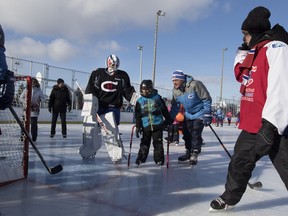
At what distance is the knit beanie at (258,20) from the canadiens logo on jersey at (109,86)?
257cm

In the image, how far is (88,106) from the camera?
4434 mm

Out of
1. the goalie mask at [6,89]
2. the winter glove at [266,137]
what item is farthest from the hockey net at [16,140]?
the winter glove at [266,137]

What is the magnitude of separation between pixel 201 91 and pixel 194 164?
1066 millimetres

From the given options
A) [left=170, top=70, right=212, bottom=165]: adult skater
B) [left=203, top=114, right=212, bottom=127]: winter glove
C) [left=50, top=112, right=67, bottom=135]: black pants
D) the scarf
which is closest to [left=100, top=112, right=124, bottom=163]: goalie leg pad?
[left=170, top=70, right=212, bottom=165]: adult skater

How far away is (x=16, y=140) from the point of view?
136 inches

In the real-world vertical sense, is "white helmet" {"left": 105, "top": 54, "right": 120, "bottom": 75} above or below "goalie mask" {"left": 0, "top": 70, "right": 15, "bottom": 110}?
above

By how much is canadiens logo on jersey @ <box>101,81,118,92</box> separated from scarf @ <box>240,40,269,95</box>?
98.0 inches

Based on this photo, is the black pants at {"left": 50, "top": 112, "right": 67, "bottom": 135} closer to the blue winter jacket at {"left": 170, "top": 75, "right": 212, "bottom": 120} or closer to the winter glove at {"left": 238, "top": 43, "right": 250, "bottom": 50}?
the blue winter jacket at {"left": 170, "top": 75, "right": 212, "bottom": 120}

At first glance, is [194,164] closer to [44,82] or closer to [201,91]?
[201,91]

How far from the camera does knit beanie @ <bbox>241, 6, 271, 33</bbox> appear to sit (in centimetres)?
227

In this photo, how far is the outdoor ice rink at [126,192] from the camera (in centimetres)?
246

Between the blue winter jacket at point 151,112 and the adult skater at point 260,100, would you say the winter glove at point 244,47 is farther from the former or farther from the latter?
the blue winter jacket at point 151,112

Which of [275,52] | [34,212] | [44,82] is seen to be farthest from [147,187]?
[44,82]

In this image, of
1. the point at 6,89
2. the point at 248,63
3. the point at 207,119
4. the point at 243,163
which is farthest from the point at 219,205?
the point at 207,119
